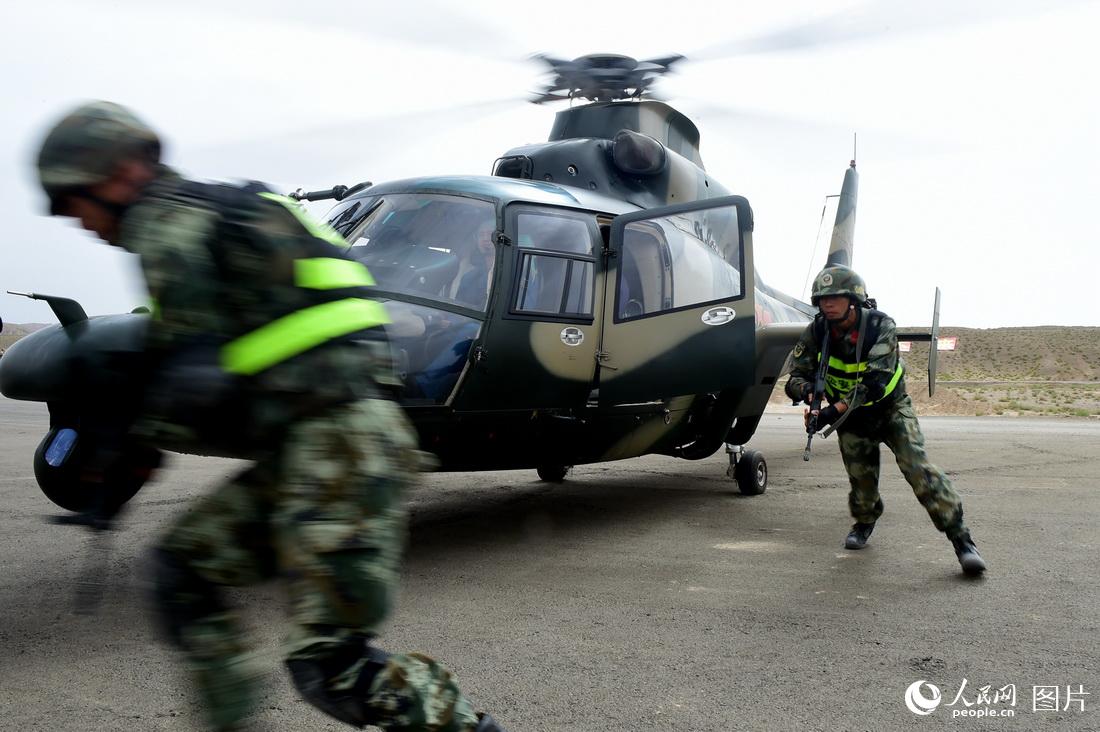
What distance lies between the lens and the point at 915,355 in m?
79.1

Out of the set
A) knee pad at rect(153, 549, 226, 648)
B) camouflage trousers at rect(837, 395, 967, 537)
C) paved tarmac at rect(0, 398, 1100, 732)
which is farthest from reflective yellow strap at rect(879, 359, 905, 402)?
knee pad at rect(153, 549, 226, 648)

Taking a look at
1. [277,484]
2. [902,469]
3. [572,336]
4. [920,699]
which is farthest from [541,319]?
[277,484]

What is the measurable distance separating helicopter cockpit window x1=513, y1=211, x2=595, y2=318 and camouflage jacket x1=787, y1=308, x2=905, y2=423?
1358 mm

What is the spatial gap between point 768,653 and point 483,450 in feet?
7.20

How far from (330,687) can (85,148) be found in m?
1.35

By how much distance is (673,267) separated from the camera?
629 centimetres

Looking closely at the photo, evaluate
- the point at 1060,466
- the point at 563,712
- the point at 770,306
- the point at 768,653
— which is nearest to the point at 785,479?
the point at 770,306

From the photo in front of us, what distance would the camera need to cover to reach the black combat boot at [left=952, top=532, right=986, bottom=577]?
15.9ft

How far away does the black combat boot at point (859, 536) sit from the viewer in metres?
5.62

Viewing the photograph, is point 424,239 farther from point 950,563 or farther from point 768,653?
point 950,563

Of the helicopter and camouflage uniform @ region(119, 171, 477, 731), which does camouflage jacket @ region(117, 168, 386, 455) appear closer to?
camouflage uniform @ region(119, 171, 477, 731)

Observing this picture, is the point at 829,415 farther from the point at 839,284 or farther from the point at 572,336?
the point at 572,336

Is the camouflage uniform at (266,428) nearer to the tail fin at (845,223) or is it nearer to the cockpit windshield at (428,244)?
the cockpit windshield at (428,244)

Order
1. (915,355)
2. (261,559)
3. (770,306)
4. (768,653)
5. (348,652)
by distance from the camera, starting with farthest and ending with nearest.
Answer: (915,355) < (770,306) < (768,653) < (261,559) < (348,652)
